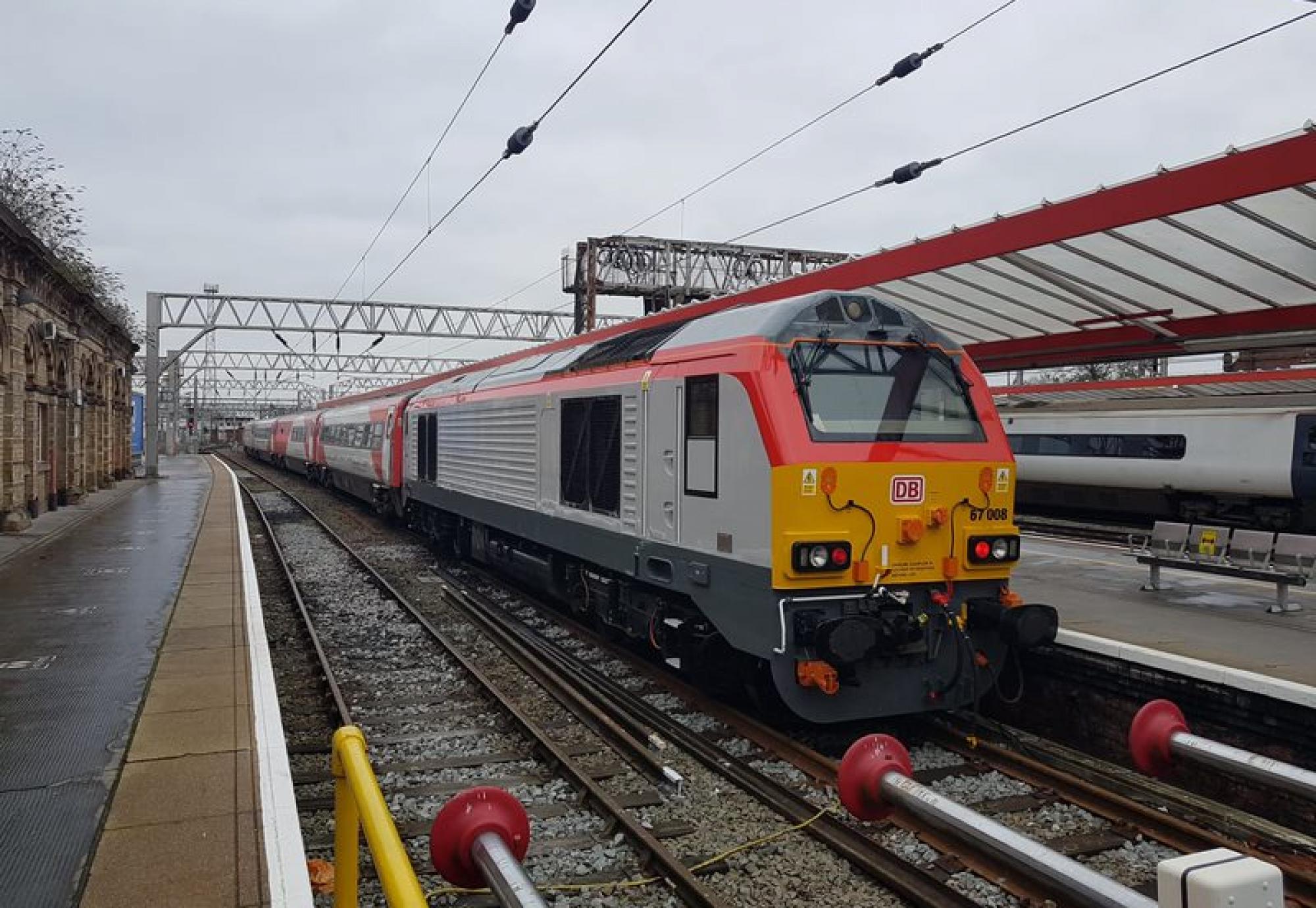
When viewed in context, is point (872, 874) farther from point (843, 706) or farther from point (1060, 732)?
point (1060, 732)

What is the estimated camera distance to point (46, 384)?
2334cm

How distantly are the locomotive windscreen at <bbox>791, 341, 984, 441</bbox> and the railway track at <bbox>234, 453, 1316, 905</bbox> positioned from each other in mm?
2267

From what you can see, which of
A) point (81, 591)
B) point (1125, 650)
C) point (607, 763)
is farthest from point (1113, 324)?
point (81, 591)

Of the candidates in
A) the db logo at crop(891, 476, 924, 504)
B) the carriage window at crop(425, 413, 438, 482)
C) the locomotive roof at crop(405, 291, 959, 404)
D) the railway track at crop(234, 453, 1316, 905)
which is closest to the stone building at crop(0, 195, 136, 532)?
the carriage window at crop(425, 413, 438, 482)

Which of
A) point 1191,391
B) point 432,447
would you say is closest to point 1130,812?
point 432,447

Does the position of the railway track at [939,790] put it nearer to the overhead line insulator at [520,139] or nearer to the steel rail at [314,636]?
the steel rail at [314,636]

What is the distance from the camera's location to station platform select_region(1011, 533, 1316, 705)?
7.50m

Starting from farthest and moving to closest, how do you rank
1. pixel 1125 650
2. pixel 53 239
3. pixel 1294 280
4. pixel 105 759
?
pixel 53 239
pixel 1294 280
pixel 1125 650
pixel 105 759

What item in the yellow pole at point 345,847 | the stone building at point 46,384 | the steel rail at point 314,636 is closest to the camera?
the yellow pole at point 345,847

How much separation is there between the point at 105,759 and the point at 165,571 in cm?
912

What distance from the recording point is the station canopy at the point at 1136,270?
8586mm

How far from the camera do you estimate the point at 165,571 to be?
14.5 metres

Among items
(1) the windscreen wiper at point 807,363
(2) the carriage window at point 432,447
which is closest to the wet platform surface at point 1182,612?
(1) the windscreen wiper at point 807,363

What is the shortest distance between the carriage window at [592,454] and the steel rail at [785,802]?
1.57 m
